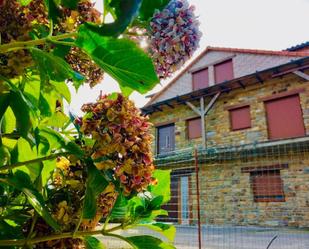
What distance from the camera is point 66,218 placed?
59cm

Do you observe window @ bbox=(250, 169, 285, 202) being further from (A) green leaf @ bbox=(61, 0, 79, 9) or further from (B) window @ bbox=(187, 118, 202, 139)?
(A) green leaf @ bbox=(61, 0, 79, 9)

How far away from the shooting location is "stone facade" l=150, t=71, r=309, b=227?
26.1ft

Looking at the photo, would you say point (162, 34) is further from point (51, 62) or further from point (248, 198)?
point (248, 198)

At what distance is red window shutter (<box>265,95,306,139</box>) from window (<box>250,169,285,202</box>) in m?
1.04

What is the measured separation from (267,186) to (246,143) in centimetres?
129

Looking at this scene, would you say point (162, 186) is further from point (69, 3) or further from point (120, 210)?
point (69, 3)

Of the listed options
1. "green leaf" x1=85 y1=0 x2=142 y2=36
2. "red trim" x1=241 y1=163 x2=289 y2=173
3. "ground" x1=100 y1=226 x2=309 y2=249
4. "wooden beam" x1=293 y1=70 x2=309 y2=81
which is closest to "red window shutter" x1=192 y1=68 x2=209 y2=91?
"wooden beam" x1=293 y1=70 x2=309 y2=81

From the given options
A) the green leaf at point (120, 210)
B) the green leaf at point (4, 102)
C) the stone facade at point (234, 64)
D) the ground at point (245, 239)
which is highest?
the stone facade at point (234, 64)

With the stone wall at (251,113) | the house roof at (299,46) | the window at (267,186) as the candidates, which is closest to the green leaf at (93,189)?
the window at (267,186)

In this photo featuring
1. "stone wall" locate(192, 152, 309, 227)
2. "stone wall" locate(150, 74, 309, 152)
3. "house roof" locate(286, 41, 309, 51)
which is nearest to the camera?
"stone wall" locate(192, 152, 309, 227)

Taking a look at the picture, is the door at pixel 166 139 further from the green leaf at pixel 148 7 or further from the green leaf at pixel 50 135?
the green leaf at pixel 148 7

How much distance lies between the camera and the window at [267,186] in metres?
8.24

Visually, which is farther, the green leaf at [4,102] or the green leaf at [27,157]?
the green leaf at [27,157]

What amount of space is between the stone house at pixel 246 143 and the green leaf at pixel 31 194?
25.0ft
